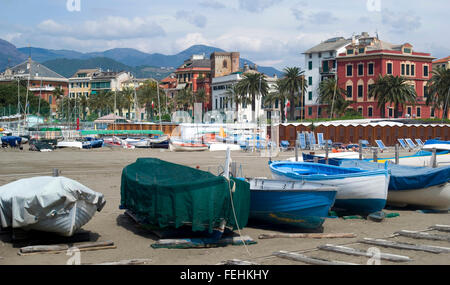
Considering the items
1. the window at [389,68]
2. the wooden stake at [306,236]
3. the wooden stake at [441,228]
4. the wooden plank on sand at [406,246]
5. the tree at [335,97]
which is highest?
the window at [389,68]

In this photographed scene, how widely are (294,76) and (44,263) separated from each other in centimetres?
7902

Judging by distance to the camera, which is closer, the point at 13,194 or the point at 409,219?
the point at 13,194

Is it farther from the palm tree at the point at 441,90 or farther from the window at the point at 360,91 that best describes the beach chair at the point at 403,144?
the window at the point at 360,91

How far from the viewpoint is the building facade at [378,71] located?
83938 millimetres

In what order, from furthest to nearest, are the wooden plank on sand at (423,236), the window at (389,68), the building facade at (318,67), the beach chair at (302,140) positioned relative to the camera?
the building facade at (318,67) < the window at (389,68) < the beach chair at (302,140) < the wooden plank on sand at (423,236)

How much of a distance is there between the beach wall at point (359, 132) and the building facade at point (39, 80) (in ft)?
326

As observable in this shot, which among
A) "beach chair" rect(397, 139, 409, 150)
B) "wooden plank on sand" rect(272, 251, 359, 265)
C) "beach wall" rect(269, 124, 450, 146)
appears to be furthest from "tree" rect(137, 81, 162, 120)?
"wooden plank on sand" rect(272, 251, 359, 265)

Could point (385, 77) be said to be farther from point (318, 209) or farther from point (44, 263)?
point (44, 263)

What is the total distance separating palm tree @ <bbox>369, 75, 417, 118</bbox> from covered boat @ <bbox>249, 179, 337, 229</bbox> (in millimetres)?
64103

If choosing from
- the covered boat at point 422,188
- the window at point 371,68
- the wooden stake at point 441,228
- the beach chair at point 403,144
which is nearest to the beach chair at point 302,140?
the beach chair at point 403,144

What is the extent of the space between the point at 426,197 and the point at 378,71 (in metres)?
68.5
